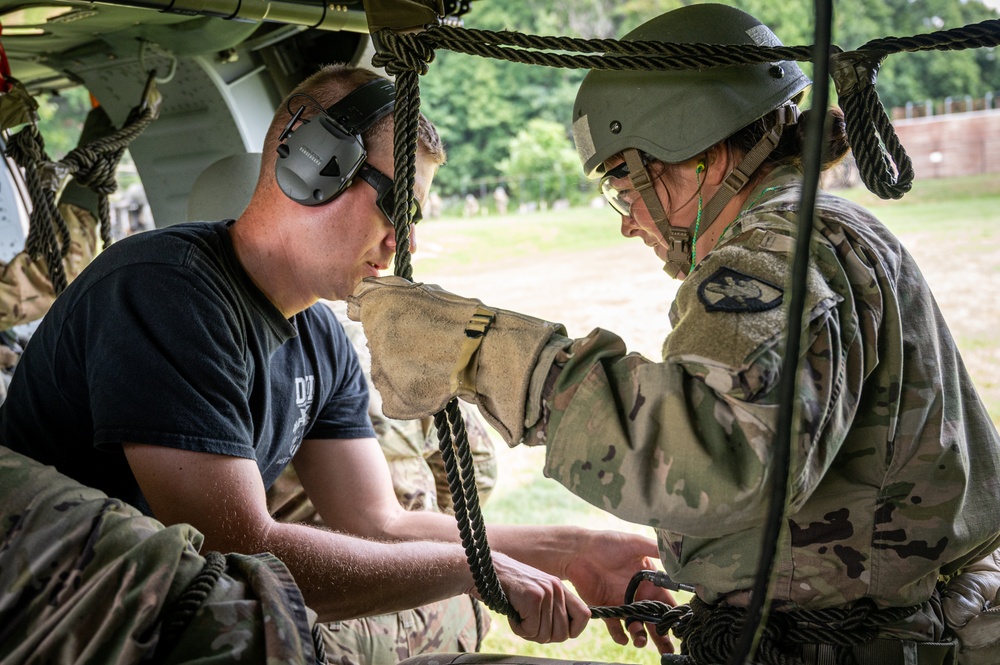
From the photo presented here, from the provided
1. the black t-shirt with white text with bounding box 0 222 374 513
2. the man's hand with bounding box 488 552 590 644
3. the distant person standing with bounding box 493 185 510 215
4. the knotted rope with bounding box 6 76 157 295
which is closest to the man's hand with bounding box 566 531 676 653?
the man's hand with bounding box 488 552 590 644

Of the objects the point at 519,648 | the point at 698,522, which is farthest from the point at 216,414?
the point at 519,648

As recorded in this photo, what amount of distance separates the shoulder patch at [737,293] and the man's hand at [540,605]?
3.49 ft

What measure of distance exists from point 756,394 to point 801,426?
0.10 meters

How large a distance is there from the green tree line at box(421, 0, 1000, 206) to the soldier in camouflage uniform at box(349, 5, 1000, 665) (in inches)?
872

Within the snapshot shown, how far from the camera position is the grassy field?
24.1ft

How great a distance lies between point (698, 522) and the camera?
151 cm

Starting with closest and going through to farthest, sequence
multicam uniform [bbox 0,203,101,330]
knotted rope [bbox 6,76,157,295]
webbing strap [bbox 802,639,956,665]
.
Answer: webbing strap [bbox 802,639,956,665] → knotted rope [bbox 6,76,157,295] → multicam uniform [bbox 0,203,101,330]

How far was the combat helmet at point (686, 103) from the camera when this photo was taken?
217cm

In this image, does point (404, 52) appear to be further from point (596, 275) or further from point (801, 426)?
point (596, 275)

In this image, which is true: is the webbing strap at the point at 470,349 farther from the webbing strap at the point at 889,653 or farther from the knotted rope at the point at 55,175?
the knotted rope at the point at 55,175

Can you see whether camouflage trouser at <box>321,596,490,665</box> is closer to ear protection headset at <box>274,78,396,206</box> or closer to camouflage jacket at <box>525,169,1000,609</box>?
ear protection headset at <box>274,78,396,206</box>

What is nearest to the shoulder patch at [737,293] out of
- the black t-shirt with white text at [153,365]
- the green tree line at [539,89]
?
the black t-shirt with white text at [153,365]

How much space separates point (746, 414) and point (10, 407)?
6.09ft

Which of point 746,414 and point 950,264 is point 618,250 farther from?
point 746,414
